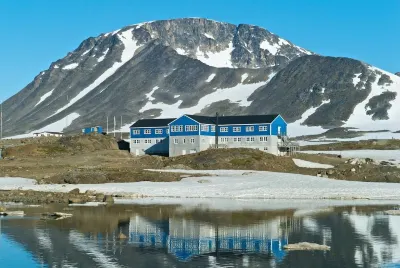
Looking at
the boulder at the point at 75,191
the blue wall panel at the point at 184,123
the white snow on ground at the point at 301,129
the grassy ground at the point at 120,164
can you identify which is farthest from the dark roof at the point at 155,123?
the white snow on ground at the point at 301,129

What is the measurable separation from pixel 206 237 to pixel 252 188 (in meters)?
26.0

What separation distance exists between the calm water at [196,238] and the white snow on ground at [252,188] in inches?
407

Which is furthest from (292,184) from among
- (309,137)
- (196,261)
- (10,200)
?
(309,137)

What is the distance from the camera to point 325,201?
50844 millimetres

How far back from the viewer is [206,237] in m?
32.1

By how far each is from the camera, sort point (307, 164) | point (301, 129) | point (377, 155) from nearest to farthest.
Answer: point (307, 164) < point (377, 155) < point (301, 129)

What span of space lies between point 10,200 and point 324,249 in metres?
30.9

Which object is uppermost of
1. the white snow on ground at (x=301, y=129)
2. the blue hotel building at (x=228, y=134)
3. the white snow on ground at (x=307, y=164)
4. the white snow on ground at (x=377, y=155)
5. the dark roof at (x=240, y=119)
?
the white snow on ground at (x=301, y=129)

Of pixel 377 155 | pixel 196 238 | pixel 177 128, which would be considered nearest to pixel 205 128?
pixel 177 128

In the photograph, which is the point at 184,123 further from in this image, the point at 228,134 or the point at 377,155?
the point at 377,155

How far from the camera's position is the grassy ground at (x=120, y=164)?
215 feet

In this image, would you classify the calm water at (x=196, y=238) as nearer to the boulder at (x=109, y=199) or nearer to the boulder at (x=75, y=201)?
the boulder at (x=109, y=199)

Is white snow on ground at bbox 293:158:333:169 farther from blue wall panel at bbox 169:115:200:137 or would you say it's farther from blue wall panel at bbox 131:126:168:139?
blue wall panel at bbox 131:126:168:139

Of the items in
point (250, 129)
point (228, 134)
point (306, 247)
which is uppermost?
point (250, 129)
